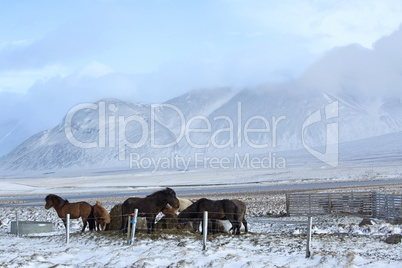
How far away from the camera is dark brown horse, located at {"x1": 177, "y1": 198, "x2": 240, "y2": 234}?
16.9m

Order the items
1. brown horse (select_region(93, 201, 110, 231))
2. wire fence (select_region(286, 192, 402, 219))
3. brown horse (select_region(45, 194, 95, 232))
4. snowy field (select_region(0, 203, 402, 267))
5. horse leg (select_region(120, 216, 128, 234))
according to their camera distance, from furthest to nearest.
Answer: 1. wire fence (select_region(286, 192, 402, 219))
2. brown horse (select_region(45, 194, 95, 232))
3. brown horse (select_region(93, 201, 110, 231))
4. horse leg (select_region(120, 216, 128, 234))
5. snowy field (select_region(0, 203, 402, 267))

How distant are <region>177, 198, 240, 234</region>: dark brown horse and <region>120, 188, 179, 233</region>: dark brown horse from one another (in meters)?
0.58

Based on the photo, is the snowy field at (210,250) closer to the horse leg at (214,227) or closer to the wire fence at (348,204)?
the horse leg at (214,227)

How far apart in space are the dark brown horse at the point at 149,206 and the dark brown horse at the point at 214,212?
581 mm

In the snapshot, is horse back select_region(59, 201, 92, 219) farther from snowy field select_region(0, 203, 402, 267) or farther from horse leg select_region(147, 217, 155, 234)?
horse leg select_region(147, 217, 155, 234)

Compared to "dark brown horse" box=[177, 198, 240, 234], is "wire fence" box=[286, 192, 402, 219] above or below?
below

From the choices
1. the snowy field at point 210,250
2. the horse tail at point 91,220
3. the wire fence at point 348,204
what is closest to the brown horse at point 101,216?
the horse tail at point 91,220

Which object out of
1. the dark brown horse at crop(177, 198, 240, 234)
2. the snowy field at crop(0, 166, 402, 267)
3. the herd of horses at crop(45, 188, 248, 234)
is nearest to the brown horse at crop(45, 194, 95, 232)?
the snowy field at crop(0, 166, 402, 267)

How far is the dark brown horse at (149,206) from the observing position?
Answer: 1697 centimetres

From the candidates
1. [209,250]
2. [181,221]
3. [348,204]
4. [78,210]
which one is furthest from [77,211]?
[348,204]

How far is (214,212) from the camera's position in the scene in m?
16.9

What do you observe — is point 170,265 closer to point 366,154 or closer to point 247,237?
point 247,237

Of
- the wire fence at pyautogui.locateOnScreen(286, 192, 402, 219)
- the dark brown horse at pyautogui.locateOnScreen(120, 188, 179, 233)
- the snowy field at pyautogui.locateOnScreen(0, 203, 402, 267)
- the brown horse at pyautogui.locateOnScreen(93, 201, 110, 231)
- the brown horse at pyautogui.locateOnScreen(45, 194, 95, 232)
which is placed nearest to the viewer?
the snowy field at pyautogui.locateOnScreen(0, 203, 402, 267)

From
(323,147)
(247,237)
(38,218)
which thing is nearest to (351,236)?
(247,237)
